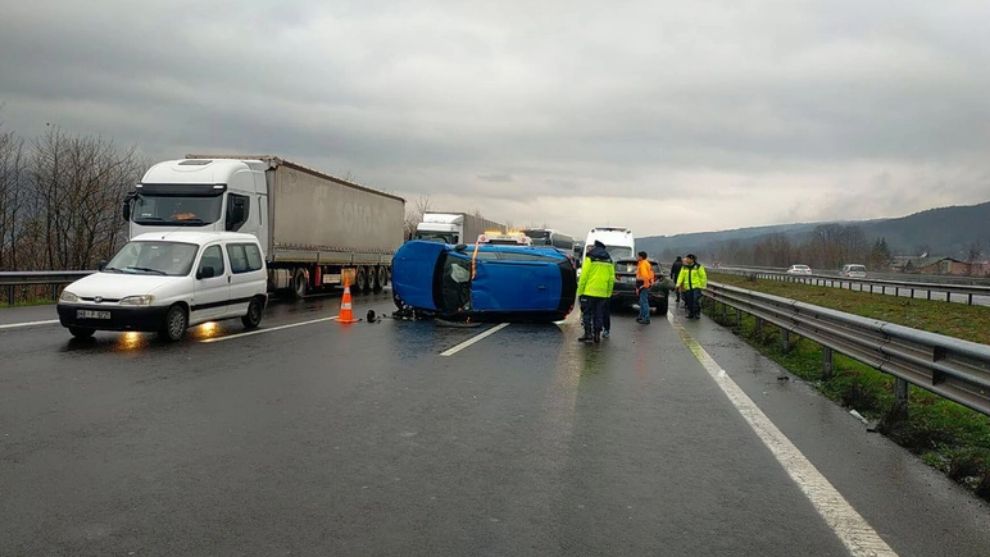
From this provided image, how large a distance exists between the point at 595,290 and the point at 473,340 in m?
2.31

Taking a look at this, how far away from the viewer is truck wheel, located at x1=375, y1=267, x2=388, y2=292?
30.3 meters

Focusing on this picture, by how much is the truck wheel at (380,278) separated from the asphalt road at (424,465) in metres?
21.0

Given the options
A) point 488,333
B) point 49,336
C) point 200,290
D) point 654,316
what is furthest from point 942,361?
point 654,316

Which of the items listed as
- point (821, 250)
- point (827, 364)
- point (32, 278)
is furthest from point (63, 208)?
point (821, 250)

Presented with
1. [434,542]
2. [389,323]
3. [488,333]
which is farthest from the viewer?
[389,323]

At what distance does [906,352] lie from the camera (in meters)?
6.64

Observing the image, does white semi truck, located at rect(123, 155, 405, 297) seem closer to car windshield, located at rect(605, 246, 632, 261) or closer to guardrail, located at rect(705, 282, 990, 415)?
car windshield, located at rect(605, 246, 632, 261)

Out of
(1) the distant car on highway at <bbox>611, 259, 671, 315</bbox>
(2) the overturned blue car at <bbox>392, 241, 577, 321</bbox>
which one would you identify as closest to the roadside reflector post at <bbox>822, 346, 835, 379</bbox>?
(2) the overturned blue car at <bbox>392, 241, 577, 321</bbox>

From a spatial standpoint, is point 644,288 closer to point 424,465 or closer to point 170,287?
point 170,287

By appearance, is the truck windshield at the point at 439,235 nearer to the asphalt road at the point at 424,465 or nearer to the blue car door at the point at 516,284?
the blue car door at the point at 516,284

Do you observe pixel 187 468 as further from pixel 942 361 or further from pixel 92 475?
pixel 942 361

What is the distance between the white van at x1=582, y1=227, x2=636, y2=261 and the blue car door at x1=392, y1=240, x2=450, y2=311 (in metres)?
13.9

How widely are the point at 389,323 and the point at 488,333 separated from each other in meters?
2.44

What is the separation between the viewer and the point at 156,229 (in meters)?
17.1
